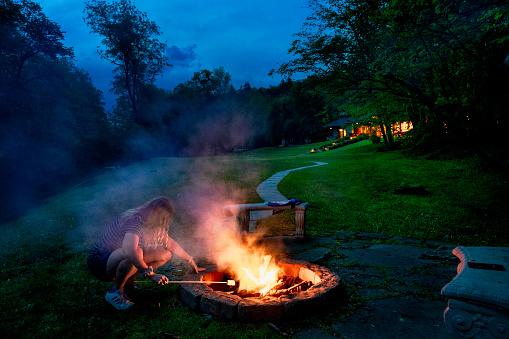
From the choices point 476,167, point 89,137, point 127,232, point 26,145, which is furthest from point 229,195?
point 89,137

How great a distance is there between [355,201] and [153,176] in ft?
42.1

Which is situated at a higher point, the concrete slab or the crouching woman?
the crouching woman

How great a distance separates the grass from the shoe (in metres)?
0.09

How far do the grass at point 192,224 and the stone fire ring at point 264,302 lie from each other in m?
0.10

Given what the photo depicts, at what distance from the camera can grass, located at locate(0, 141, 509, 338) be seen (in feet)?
10.5

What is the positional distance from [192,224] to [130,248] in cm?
504

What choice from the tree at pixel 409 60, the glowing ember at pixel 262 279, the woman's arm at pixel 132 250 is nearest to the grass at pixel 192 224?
the woman's arm at pixel 132 250

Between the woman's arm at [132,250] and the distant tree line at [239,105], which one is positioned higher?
the distant tree line at [239,105]

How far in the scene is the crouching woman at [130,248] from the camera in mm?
3299

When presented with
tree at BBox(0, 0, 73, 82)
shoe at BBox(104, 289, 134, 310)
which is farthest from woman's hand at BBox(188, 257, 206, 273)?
tree at BBox(0, 0, 73, 82)

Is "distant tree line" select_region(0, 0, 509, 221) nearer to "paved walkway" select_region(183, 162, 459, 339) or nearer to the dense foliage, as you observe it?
the dense foliage

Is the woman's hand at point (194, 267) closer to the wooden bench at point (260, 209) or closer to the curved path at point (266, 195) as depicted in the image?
the wooden bench at point (260, 209)

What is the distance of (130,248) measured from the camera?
10.7ft

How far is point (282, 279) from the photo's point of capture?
4.27 metres
